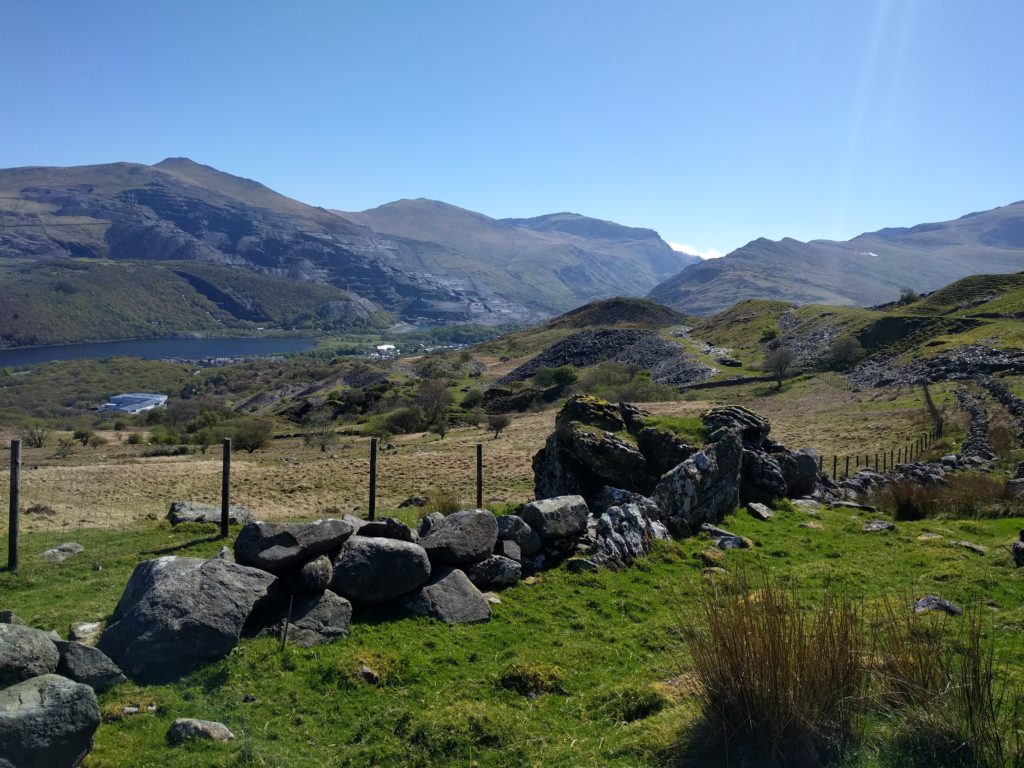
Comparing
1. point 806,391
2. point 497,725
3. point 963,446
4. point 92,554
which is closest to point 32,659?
point 497,725

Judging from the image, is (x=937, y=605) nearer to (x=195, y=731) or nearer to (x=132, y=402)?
(x=195, y=731)

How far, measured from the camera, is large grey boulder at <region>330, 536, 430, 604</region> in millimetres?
9383

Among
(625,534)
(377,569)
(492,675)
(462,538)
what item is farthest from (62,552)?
(625,534)

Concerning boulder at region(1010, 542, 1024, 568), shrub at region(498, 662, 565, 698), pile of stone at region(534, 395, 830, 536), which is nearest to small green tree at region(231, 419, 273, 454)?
pile of stone at region(534, 395, 830, 536)

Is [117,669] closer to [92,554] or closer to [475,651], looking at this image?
[475,651]

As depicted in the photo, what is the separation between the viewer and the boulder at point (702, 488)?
14477 mm

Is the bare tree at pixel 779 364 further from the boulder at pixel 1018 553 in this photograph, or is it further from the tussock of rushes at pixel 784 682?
the tussock of rushes at pixel 784 682

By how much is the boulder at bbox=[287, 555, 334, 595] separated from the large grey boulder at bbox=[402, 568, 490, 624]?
48.6 inches

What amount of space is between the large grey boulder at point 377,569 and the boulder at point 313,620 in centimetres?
29

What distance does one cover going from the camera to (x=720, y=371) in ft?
241

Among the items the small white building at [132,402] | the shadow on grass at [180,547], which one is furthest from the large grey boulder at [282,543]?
the small white building at [132,402]

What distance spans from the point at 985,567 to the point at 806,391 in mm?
51054

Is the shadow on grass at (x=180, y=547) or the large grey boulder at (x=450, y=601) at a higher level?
the large grey boulder at (x=450, y=601)

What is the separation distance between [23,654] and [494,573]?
6.38 metres
